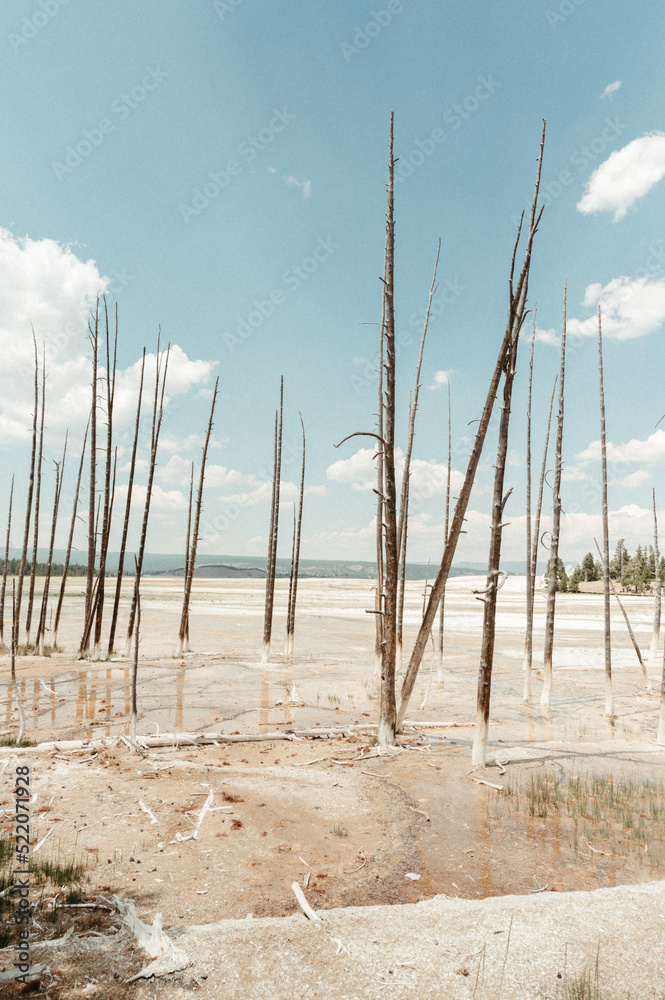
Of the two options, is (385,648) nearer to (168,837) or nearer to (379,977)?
(168,837)

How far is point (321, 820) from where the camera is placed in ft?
20.3

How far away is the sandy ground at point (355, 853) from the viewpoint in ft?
11.6

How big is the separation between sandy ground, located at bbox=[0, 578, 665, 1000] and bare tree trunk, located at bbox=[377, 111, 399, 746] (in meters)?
0.78

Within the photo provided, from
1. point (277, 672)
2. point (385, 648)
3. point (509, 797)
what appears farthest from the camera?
point (277, 672)

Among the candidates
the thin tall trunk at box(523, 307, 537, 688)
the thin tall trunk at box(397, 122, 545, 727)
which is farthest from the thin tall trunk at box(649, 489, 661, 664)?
the thin tall trunk at box(397, 122, 545, 727)

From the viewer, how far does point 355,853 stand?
5.46 meters

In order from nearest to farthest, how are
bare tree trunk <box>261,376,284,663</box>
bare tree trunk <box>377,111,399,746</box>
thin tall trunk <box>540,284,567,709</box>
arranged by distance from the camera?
bare tree trunk <box>377,111,399,746</box> → thin tall trunk <box>540,284,567,709</box> → bare tree trunk <box>261,376,284,663</box>

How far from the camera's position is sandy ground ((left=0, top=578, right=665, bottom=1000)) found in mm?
3527

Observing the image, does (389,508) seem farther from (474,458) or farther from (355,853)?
(355,853)

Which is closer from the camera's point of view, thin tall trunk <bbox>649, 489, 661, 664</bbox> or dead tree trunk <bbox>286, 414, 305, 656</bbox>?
thin tall trunk <bbox>649, 489, 661, 664</bbox>

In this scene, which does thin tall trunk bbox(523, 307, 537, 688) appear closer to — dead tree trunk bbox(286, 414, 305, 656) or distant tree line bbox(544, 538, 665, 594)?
dead tree trunk bbox(286, 414, 305, 656)

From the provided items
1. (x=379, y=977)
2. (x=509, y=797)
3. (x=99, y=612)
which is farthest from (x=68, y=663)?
(x=379, y=977)

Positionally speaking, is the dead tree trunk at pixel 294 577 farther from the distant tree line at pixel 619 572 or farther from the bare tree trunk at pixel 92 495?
the distant tree line at pixel 619 572

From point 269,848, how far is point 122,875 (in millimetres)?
1418
